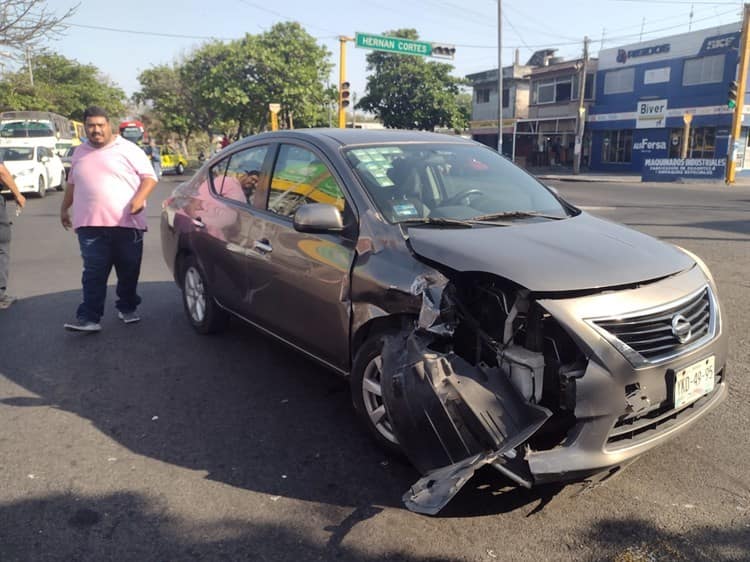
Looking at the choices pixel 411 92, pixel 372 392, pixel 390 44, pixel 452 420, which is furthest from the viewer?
pixel 411 92

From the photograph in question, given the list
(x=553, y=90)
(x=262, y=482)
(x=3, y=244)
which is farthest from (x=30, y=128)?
(x=553, y=90)

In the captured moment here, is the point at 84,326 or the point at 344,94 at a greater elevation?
the point at 344,94

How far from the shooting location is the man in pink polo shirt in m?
5.34

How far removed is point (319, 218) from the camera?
3426mm

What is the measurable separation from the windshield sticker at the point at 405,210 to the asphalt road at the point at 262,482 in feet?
4.17

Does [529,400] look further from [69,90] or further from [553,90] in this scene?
[69,90]

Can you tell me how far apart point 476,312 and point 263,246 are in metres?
1.71

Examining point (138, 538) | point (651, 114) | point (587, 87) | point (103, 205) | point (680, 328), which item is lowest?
point (138, 538)

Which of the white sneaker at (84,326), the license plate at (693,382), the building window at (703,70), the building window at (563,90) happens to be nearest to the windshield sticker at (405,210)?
the license plate at (693,382)

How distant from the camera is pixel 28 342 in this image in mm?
5293

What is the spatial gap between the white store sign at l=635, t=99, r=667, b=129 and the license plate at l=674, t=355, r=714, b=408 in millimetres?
36862

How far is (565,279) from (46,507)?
2.56m

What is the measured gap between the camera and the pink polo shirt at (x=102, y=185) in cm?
534

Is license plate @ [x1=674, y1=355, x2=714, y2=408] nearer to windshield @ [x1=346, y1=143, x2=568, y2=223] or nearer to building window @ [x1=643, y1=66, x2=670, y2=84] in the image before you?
windshield @ [x1=346, y1=143, x2=568, y2=223]
